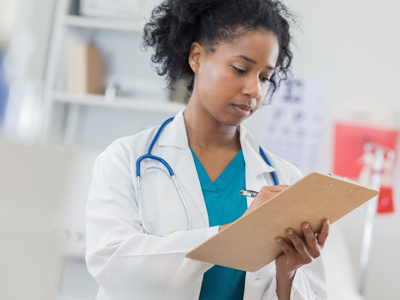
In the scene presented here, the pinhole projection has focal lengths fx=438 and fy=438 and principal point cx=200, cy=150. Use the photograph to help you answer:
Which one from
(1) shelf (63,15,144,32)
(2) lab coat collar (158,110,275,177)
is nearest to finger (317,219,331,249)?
(2) lab coat collar (158,110,275,177)

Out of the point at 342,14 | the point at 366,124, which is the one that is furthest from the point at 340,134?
the point at 342,14

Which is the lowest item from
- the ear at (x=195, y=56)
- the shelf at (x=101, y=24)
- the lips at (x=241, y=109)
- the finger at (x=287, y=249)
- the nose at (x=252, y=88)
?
the finger at (x=287, y=249)

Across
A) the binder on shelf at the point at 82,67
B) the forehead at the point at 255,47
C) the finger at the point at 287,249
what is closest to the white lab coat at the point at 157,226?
the finger at the point at 287,249

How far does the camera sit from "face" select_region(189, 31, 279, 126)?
42.6 inches

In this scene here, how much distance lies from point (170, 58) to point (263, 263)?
27.6 inches

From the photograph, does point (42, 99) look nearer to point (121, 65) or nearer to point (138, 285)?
point (121, 65)

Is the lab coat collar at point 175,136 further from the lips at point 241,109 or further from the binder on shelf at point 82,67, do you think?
the binder on shelf at point 82,67

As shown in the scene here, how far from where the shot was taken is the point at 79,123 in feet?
8.52

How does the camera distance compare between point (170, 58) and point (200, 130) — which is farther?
point (170, 58)

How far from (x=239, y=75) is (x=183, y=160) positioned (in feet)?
0.89

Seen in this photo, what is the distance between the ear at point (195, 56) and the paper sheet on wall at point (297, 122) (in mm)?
1363

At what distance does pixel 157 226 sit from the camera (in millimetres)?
1054

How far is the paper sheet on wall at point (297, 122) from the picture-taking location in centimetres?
255

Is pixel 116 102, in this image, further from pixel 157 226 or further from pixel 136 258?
pixel 136 258
